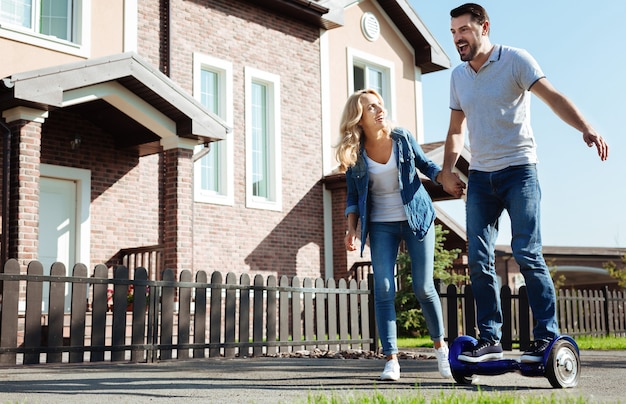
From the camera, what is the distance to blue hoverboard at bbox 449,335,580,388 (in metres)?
4.21

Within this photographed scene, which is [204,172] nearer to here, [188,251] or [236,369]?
[188,251]

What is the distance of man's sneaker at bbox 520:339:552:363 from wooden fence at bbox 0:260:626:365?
173 inches

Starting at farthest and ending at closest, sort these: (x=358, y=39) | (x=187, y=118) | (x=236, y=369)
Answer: (x=358, y=39)
(x=187, y=118)
(x=236, y=369)

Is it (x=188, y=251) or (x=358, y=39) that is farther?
(x=358, y=39)

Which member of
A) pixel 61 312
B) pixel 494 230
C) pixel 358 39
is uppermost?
pixel 358 39

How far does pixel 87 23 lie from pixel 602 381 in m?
9.70

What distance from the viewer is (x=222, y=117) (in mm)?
14023

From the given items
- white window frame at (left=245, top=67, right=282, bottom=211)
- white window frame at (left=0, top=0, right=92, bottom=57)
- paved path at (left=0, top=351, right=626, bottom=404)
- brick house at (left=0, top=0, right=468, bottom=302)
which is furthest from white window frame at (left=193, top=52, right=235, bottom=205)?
paved path at (left=0, top=351, right=626, bottom=404)

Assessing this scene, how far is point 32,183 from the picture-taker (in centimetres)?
970

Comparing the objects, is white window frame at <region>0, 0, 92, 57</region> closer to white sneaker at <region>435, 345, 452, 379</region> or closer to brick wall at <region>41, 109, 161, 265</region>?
brick wall at <region>41, 109, 161, 265</region>

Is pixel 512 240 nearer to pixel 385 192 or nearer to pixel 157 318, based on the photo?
pixel 385 192

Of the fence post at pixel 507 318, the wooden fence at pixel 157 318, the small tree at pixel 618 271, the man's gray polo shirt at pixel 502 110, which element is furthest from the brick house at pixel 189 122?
the small tree at pixel 618 271

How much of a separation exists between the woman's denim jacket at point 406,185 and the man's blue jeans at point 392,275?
0.27 ft

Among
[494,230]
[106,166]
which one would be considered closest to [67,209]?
[106,166]
